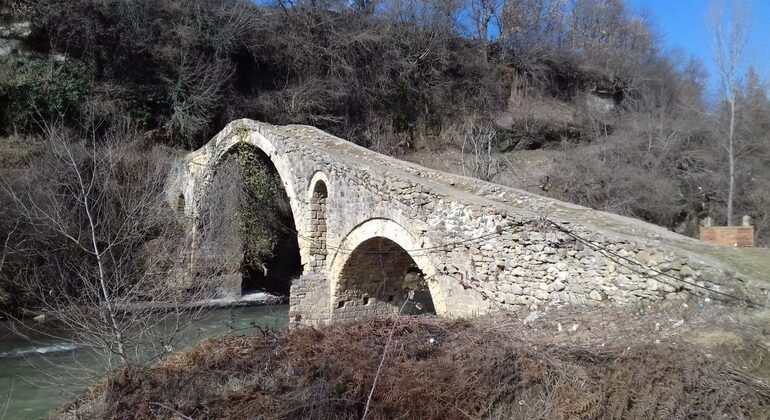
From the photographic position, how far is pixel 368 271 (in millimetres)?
11875

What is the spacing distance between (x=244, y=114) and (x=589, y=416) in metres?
22.1

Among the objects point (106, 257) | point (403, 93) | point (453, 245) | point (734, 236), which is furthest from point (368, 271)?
point (403, 93)

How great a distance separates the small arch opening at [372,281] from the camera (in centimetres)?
1138

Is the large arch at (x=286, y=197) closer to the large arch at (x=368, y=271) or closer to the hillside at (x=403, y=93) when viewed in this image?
the large arch at (x=368, y=271)

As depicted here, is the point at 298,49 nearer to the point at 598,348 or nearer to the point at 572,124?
the point at 572,124

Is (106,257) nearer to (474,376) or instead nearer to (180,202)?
(474,376)

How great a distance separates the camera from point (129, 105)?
69.0 feet

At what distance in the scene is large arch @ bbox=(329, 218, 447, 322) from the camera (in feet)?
34.8

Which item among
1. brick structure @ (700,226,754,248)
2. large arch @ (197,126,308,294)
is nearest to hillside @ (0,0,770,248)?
large arch @ (197,126,308,294)

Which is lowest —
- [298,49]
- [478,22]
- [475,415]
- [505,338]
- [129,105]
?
[475,415]

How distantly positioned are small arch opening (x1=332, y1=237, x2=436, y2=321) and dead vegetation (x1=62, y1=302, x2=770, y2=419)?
5955 millimetres

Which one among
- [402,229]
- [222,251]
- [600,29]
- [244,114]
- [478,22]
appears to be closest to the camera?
[402,229]

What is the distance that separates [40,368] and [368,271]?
6.37 meters

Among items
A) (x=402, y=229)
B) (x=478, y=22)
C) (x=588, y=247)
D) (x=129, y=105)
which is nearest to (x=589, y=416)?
(x=588, y=247)
